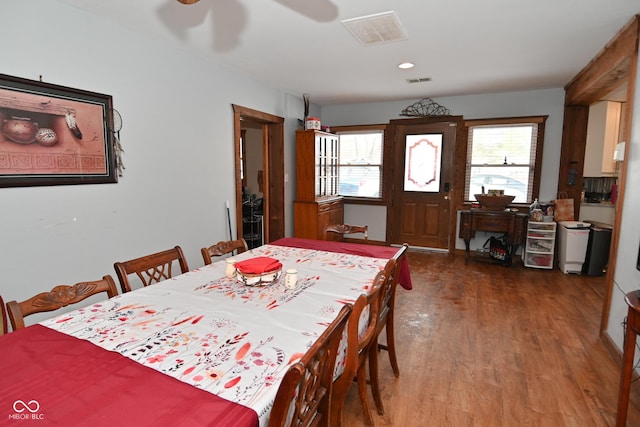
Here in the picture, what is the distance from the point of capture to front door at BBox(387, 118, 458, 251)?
5.43 metres

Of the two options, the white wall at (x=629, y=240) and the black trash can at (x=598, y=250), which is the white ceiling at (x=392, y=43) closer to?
the white wall at (x=629, y=240)

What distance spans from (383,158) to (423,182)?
0.78 meters

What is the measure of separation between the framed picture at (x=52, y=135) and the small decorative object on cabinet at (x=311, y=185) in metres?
2.82

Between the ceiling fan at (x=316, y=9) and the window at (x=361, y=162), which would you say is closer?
the ceiling fan at (x=316, y=9)

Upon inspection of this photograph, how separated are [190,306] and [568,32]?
3.45 m

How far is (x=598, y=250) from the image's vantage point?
430 cm

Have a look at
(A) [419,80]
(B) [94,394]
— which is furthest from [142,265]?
(A) [419,80]

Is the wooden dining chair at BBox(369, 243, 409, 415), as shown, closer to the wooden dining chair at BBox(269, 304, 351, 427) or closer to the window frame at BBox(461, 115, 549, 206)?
the wooden dining chair at BBox(269, 304, 351, 427)

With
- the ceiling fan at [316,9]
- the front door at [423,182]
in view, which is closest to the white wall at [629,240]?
the ceiling fan at [316,9]

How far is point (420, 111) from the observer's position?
5480 millimetres

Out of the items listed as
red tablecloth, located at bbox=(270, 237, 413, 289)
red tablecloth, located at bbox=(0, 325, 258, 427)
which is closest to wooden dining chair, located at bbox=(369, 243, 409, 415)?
red tablecloth, located at bbox=(270, 237, 413, 289)

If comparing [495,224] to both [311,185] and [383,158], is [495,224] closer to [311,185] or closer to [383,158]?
[383,158]

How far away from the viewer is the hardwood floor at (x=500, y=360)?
1.93 m

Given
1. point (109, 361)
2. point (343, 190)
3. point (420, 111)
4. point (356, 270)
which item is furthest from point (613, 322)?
point (343, 190)
